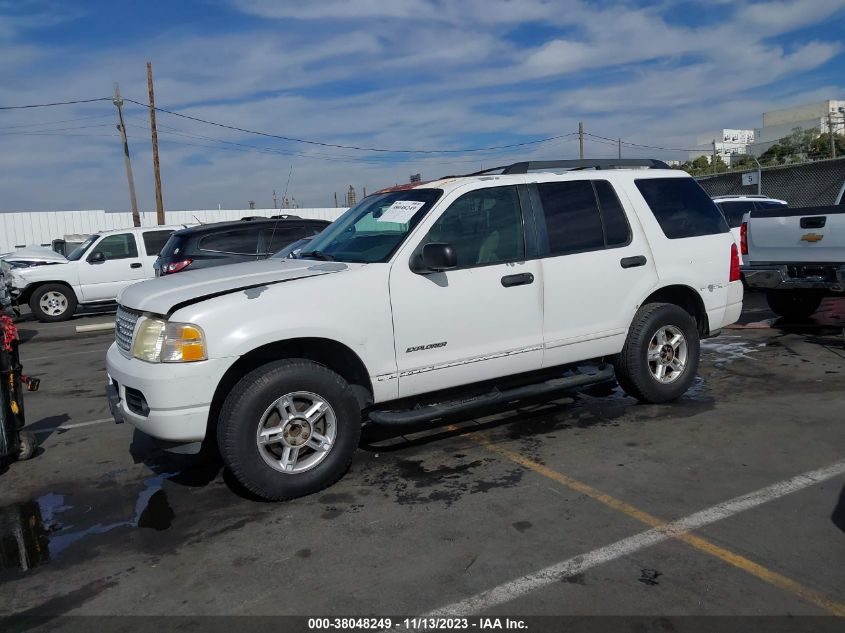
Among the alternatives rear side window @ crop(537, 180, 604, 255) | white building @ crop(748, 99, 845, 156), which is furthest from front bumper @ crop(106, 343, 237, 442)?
white building @ crop(748, 99, 845, 156)

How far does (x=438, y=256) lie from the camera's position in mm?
4574

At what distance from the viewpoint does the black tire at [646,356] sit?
228 inches

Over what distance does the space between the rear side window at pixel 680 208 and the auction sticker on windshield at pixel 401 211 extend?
2092 millimetres

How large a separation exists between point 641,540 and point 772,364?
4.63 meters

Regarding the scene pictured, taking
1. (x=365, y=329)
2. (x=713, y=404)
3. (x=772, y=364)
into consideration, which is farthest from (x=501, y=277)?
(x=772, y=364)

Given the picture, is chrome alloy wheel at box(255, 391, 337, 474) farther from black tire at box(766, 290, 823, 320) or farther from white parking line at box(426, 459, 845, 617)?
black tire at box(766, 290, 823, 320)

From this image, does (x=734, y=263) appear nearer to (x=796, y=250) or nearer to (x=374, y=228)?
(x=796, y=250)

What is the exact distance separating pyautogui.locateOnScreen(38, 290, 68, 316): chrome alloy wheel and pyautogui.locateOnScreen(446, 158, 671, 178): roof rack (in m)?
12.8

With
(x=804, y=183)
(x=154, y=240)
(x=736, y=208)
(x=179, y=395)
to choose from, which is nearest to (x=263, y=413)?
(x=179, y=395)

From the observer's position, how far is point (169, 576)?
3553mm

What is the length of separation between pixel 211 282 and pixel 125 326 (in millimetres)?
691

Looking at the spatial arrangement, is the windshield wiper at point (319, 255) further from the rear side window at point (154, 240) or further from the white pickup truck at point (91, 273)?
the rear side window at point (154, 240)

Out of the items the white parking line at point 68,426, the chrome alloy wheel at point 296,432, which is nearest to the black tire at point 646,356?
the chrome alloy wheel at point 296,432

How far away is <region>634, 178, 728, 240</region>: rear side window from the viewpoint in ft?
19.8
